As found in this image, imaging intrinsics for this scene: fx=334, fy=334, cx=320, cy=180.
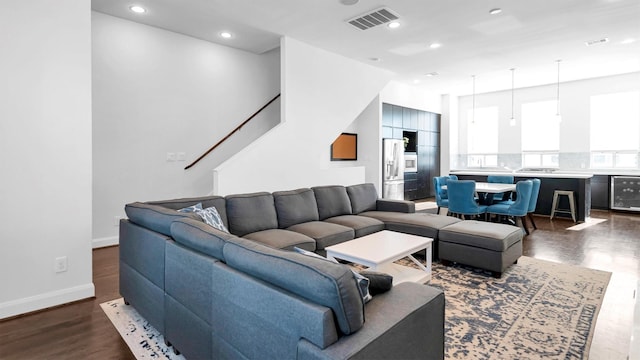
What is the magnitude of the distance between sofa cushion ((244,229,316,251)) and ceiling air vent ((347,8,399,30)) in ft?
9.81

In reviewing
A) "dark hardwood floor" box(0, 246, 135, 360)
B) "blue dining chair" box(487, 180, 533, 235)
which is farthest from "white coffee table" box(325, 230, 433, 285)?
"blue dining chair" box(487, 180, 533, 235)

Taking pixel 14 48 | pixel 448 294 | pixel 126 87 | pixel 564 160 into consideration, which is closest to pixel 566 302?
pixel 448 294

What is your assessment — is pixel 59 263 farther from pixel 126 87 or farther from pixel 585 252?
pixel 585 252

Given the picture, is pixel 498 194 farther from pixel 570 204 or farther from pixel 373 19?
pixel 373 19

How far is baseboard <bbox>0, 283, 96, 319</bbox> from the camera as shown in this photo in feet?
8.59

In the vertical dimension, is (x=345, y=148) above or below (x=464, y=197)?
above

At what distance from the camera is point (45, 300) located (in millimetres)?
2771

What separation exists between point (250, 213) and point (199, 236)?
5.30 feet

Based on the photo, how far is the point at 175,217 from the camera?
7.09ft

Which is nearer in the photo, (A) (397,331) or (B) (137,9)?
(A) (397,331)

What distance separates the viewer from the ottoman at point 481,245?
3.34 meters

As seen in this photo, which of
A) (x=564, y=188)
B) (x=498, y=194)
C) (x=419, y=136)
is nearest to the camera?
(x=498, y=194)

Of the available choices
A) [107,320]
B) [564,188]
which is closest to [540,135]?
[564,188]

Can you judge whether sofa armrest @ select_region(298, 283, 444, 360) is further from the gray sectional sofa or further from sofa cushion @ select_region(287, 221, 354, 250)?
sofa cushion @ select_region(287, 221, 354, 250)
